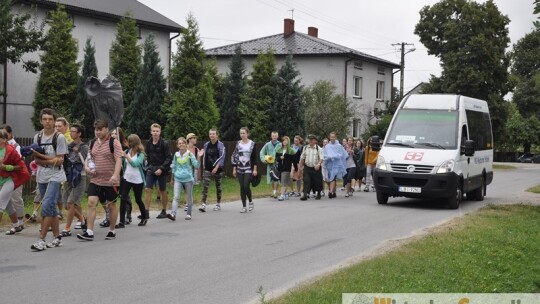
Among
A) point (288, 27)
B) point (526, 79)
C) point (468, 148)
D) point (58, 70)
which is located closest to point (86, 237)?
point (468, 148)

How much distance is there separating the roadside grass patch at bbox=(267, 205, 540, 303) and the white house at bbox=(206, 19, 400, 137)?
3338cm

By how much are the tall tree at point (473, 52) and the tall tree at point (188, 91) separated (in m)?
29.8

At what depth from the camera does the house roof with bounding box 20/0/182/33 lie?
30016mm

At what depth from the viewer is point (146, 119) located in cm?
2936

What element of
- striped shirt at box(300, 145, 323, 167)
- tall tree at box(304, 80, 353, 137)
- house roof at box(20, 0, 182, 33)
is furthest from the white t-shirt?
tall tree at box(304, 80, 353, 137)

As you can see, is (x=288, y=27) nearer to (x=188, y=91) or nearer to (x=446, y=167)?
(x=188, y=91)

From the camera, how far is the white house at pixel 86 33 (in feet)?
Result: 92.7

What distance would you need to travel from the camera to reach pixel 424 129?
1773cm

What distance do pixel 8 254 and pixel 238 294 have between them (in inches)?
150

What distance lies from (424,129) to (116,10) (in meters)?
20.0

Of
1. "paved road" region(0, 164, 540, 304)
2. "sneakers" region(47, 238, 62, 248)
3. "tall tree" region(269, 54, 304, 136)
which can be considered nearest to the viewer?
"paved road" region(0, 164, 540, 304)

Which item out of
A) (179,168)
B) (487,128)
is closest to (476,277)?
(179,168)

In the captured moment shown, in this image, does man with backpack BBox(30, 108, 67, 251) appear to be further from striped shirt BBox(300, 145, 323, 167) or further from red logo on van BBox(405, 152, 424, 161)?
striped shirt BBox(300, 145, 323, 167)

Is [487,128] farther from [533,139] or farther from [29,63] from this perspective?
[533,139]
